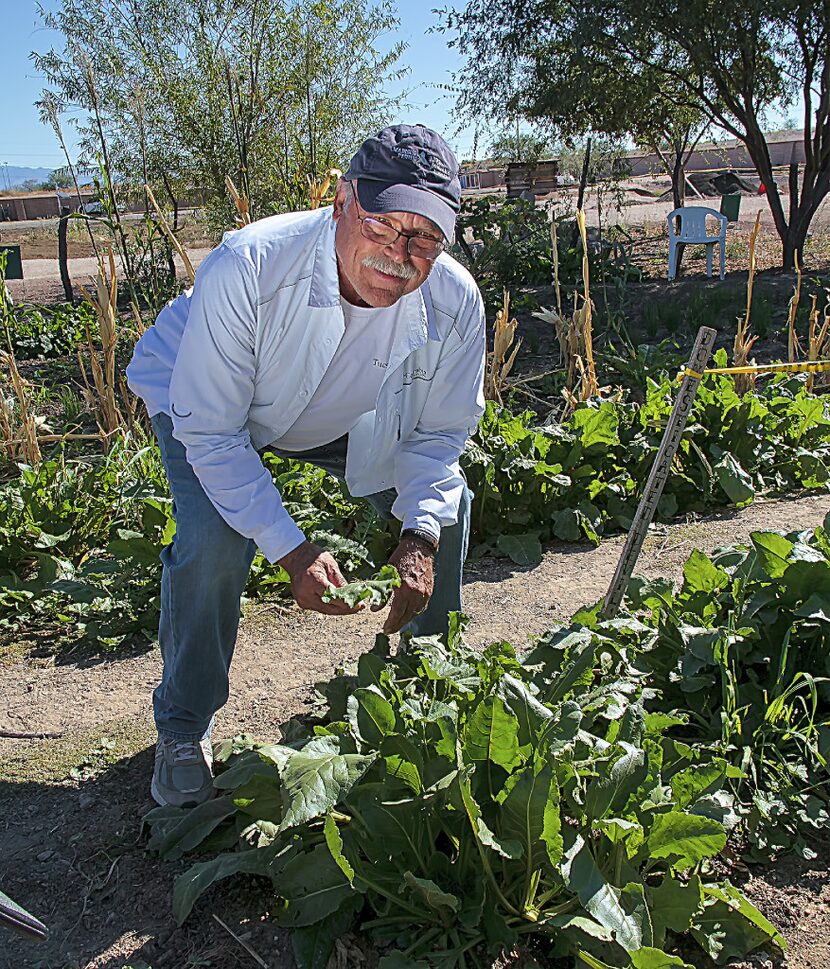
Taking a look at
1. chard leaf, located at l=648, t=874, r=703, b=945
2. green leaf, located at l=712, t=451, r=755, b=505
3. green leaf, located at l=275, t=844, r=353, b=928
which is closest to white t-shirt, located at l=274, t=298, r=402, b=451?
green leaf, located at l=275, t=844, r=353, b=928

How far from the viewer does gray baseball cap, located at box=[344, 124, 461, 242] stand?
2.09m

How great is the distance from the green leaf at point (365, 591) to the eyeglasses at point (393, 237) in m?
0.70

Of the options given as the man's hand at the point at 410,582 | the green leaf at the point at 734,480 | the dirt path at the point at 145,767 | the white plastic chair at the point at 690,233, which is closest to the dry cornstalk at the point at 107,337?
the dirt path at the point at 145,767

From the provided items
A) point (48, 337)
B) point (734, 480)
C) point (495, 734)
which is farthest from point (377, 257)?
point (48, 337)

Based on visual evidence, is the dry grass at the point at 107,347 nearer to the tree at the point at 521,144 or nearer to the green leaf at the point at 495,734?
the green leaf at the point at 495,734

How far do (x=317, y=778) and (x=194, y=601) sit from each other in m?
0.65

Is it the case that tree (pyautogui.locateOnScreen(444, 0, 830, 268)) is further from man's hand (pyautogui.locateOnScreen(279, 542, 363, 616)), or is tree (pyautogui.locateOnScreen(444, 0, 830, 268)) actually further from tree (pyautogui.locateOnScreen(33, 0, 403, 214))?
man's hand (pyautogui.locateOnScreen(279, 542, 363, 616))

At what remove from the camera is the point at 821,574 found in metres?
2.57

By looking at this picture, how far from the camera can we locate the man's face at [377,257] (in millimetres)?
2143

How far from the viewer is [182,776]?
2494 mm

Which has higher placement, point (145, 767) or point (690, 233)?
point (690, 233)

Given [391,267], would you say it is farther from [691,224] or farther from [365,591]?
[691,224]

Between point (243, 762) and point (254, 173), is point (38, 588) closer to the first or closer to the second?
point (243, 762)

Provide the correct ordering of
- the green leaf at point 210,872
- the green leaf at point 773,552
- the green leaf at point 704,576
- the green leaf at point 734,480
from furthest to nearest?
1. the green leaf at point 734,480
2. the green leaf at point 704,576
3. the green leaf at point 773,552
4. the green leaf at point 210,872
